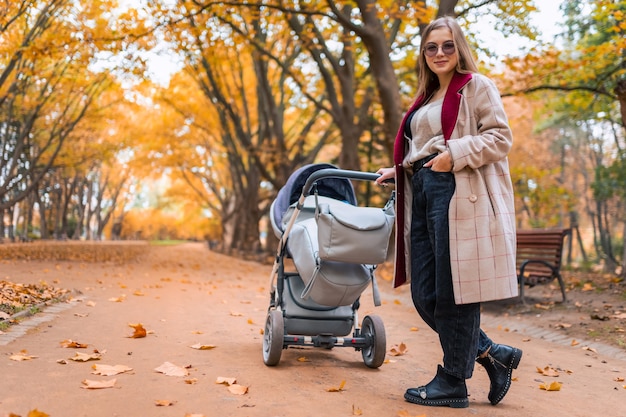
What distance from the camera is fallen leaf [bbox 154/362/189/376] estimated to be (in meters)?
3.76

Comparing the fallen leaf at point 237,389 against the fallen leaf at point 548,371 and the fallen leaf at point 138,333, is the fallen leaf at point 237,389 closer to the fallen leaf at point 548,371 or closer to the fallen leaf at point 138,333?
the fallen leaf at point 138,333

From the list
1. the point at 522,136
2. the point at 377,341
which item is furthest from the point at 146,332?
the point at 522,136

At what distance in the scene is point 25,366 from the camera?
12.3 feet

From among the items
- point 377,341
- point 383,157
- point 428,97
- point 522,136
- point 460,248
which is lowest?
point 377,341

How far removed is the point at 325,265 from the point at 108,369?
150 cm

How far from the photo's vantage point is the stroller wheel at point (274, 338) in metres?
4.01

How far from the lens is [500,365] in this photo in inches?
133

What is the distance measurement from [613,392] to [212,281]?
8765mm

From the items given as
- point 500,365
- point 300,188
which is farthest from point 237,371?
point 500,365

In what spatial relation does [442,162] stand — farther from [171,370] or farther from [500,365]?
[171,370]

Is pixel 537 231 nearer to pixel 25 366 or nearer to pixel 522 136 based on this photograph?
pixel 25 366

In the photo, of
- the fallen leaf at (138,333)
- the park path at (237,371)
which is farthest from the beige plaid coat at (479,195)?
the fallen leaf at (138,333)

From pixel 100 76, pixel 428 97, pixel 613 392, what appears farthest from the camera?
pixel 100 76

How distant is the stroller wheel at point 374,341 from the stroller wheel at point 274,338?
619 mm
